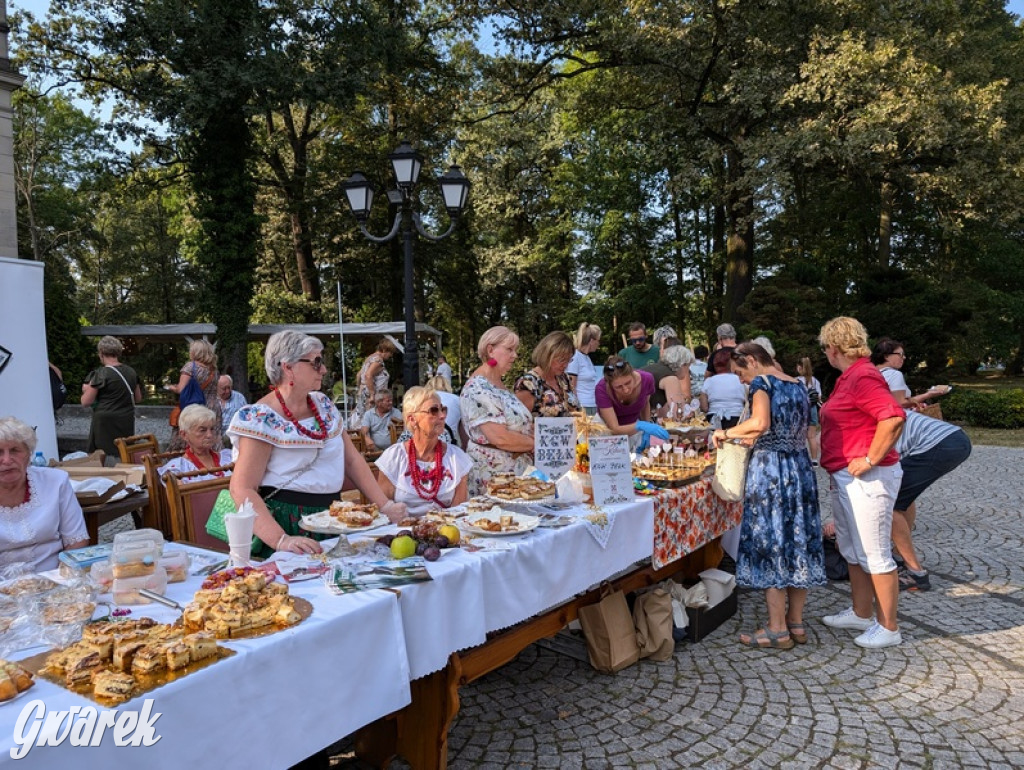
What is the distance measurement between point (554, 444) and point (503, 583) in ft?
3.20

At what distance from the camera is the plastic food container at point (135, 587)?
6.40ft

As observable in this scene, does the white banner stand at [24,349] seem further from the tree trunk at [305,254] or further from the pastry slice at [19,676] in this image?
the tree trunk at [305,254]

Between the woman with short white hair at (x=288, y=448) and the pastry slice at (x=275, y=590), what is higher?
the woman with short white hair at (x=288, y=448)

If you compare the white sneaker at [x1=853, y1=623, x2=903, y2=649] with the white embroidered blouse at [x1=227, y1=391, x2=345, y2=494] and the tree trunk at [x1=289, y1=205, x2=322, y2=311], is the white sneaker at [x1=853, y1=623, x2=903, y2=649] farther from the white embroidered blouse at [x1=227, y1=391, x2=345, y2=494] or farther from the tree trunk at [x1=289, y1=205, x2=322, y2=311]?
the tree trunk at [x1=289, y1=205, x2=322, y2=311]

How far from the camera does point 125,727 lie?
1367 millimetres

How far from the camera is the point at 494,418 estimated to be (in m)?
3.61

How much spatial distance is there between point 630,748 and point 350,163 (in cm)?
2088

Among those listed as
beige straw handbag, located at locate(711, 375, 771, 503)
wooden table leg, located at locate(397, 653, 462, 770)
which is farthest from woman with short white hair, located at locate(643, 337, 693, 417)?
wooden table leg, located at locate(397, 653, 462, 770)

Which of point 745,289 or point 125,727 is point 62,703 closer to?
point 125,727

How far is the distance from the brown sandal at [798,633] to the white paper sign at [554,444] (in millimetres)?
1756

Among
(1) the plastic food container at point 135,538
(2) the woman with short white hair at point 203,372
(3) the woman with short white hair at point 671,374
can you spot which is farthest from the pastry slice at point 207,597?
(2) the woman with short white hair at point 203,372

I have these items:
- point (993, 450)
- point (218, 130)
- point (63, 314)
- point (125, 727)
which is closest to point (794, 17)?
point (993, 450)

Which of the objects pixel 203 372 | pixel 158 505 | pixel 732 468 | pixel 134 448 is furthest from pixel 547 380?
pixel 203 372

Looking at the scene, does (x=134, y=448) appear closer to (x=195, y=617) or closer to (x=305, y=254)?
(x=195, y=617)
